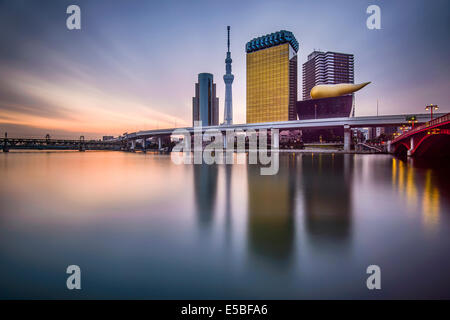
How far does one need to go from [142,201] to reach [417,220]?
426 inches

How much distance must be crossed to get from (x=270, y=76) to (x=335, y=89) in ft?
139

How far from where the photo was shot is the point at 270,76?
5507 inches

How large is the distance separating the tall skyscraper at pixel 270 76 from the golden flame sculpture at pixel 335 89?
59.7 feet

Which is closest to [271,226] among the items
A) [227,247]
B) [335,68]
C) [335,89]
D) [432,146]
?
[227,247]

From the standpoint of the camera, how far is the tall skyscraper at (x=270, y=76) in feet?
440

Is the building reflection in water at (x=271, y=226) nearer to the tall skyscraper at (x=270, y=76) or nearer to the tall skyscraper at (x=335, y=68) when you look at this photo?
the tall skyscraper at (x=270, y=76)

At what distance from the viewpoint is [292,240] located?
532 centimetres

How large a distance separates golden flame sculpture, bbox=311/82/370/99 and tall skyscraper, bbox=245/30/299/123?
716 inches

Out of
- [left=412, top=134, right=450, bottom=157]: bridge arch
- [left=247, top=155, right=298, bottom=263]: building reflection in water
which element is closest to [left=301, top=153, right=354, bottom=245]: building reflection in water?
[left=247, top=155, right=298, bottom=263]: building reflection in water

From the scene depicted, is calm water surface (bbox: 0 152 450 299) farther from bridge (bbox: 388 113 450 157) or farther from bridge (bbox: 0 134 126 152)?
bridge (bbox: 0 134 126 152)

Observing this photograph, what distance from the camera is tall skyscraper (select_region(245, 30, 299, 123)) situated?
440ft

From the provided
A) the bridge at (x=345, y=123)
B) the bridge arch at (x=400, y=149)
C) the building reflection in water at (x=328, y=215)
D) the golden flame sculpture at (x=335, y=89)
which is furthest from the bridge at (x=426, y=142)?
the golden flame sculpture at (x=335, y=89)
